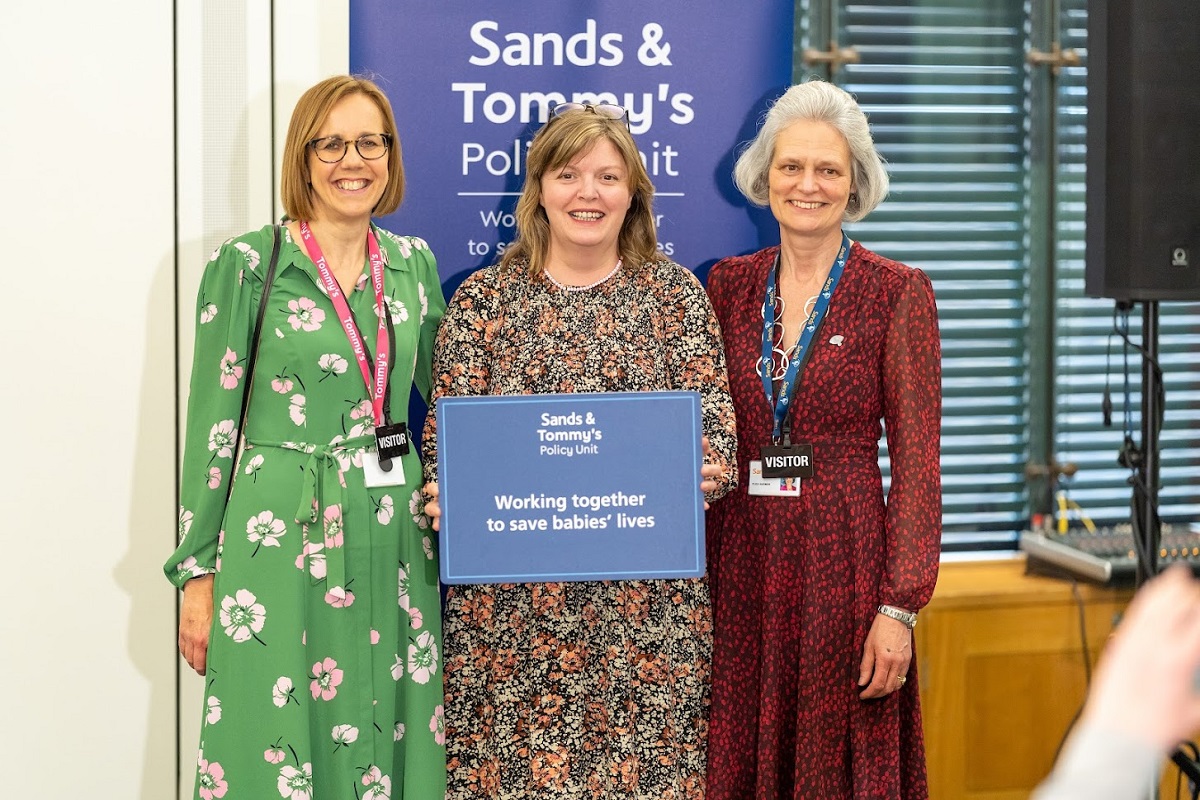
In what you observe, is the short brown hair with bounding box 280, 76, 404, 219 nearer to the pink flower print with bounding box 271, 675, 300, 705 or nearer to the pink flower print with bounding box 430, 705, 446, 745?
the pink flower print with bounding box 271, 675, 300, 705

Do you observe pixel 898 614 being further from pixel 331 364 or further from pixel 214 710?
pixel 214 710

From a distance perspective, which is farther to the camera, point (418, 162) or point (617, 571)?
point (418, 162)

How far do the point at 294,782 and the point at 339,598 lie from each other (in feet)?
1.25

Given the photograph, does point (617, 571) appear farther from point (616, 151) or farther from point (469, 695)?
point (616, 151)

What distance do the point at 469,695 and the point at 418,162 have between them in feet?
4.51

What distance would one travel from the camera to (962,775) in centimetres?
402

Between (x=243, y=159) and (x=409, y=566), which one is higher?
(x=243, y=159)

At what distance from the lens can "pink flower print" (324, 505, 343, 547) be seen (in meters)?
2.69

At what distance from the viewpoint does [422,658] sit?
280 centimetres

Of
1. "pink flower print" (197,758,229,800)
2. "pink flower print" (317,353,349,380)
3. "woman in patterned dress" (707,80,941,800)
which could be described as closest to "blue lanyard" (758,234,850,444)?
"woman in patterned dress" (707,80,941,800)

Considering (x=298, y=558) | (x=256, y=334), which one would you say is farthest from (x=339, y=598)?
(x=256, y=334)

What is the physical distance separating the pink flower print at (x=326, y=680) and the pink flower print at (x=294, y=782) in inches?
5.6

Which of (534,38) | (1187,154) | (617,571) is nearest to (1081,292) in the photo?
(1187,154)

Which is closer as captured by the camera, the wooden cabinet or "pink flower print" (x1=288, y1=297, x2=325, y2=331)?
"pink flower print" (x1=288, y1=297, x2=325, y2=331)
